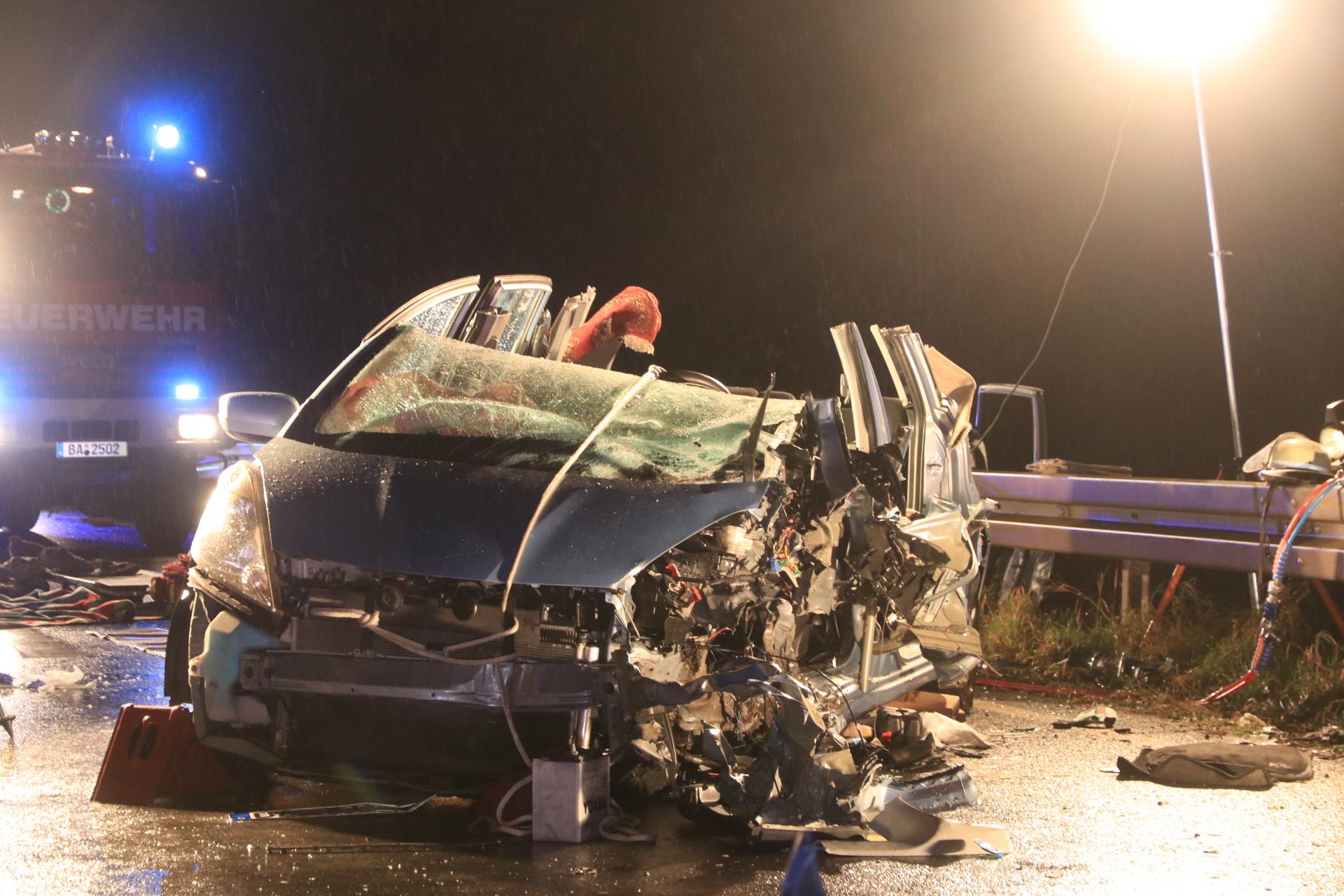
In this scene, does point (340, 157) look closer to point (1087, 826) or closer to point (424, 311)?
point (424, 311)

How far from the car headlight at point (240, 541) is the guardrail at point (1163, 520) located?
4.73m

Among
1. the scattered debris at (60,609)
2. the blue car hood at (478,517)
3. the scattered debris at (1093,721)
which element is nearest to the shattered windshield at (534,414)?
the blue car hood at (478,517)

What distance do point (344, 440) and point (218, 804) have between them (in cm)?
134

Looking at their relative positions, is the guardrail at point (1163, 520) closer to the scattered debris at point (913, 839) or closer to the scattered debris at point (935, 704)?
the scattered debris at point (935, 704)

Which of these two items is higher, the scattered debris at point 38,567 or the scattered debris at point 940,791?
the scattered debris at point 940,791

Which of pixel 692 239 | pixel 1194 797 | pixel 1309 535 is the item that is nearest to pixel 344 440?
pixel 1194 797

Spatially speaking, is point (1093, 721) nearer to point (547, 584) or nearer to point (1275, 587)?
point (1275, 587)

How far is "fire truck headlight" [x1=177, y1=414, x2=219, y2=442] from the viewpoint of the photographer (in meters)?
12.8

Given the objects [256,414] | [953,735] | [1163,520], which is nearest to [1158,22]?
[1163,520]

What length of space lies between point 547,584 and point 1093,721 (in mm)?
3409

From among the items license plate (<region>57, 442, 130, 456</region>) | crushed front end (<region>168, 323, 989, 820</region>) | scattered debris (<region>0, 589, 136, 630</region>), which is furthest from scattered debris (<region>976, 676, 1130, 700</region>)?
license plate (<region>57, 442, 130, 456</region>)

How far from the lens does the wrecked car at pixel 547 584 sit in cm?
443

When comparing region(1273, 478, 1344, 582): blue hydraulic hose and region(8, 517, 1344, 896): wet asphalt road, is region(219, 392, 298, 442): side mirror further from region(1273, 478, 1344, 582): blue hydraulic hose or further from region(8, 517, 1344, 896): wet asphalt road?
region(1273, 478, 1344, 582): blue hydraulic hose

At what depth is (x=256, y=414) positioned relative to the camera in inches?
239
